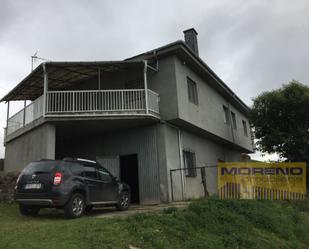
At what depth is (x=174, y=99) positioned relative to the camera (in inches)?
561

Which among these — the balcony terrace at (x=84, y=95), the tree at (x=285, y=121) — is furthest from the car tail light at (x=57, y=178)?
the tree at (x=285, y=121)

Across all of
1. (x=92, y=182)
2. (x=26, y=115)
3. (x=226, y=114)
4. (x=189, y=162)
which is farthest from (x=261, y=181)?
(x=26, y=115)

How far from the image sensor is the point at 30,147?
14227 mm

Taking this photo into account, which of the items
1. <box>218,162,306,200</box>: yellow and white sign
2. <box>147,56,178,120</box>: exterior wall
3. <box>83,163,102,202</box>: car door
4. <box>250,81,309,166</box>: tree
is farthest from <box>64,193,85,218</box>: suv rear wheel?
<box>250,81,309,166</box>: tree

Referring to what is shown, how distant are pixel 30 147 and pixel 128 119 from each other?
4.63 m

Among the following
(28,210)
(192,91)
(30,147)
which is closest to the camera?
(28,210)

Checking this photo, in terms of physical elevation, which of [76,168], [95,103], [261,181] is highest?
[95,103]

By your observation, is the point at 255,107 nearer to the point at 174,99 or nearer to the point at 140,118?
the point at 174,99

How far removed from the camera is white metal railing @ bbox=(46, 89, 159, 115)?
1355 cm

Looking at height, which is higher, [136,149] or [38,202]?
[136,149]

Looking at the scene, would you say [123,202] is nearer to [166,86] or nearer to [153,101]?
[153,101]

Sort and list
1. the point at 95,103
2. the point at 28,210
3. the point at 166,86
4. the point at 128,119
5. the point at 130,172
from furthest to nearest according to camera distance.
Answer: the point at 130,172 < the point at 166,86 < the point at 95,103 < the point at 128,119 < the point at 28,210

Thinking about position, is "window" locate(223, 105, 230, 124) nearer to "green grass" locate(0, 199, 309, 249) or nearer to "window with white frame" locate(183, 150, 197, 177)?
"window with white frame" locate(183, 150, 197, 177)

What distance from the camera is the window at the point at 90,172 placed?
968 cm
